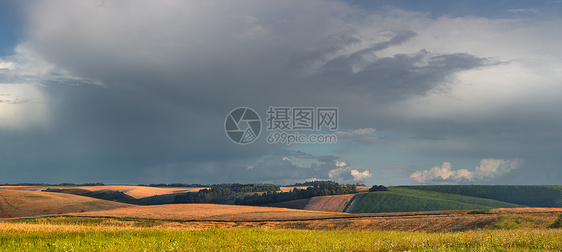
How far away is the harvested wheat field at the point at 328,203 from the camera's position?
10851 centimetres

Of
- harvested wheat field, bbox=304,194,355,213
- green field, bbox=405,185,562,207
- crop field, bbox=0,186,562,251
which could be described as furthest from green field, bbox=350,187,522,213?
green field, bbox=405,185,562,207

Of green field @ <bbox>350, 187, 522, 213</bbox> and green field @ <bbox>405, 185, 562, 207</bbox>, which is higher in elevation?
green field @ <bbox>405, 185, 562, 207</bbox>

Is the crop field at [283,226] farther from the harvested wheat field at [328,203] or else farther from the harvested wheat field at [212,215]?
the harvested wheat field at [328,203]

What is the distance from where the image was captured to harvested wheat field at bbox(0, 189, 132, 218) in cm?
9671

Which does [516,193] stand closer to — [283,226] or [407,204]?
[407,204]

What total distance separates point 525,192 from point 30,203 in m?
144

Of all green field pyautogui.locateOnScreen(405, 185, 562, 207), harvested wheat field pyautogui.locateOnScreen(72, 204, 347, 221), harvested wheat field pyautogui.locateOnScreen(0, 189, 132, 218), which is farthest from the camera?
green field pyautogui.locateOnScreen(405, 185, 562, 207)

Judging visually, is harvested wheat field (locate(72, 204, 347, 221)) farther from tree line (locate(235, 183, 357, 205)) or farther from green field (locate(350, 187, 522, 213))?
tree line (locate(235, 183, 357, 205))

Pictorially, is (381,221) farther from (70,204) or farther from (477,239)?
(70,204)

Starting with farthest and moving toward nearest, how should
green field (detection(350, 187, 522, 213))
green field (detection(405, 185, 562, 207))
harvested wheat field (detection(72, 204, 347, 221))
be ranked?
1. green field (detection(405, 185, 562, 207))
2. green field (detection(350, 187, 522, 213))
3. harvested wheat field (detection(72, 204, 347, 221))

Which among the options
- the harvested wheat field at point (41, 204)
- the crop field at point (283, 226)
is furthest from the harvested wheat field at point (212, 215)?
the harvested wheat field at point (41, 204)

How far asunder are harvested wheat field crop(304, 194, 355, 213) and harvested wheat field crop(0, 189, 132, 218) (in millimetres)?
56669

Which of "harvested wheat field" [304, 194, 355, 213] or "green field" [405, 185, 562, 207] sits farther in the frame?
"green field" [405, 185, 562, 207]

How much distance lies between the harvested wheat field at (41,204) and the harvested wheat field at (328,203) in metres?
56.7
